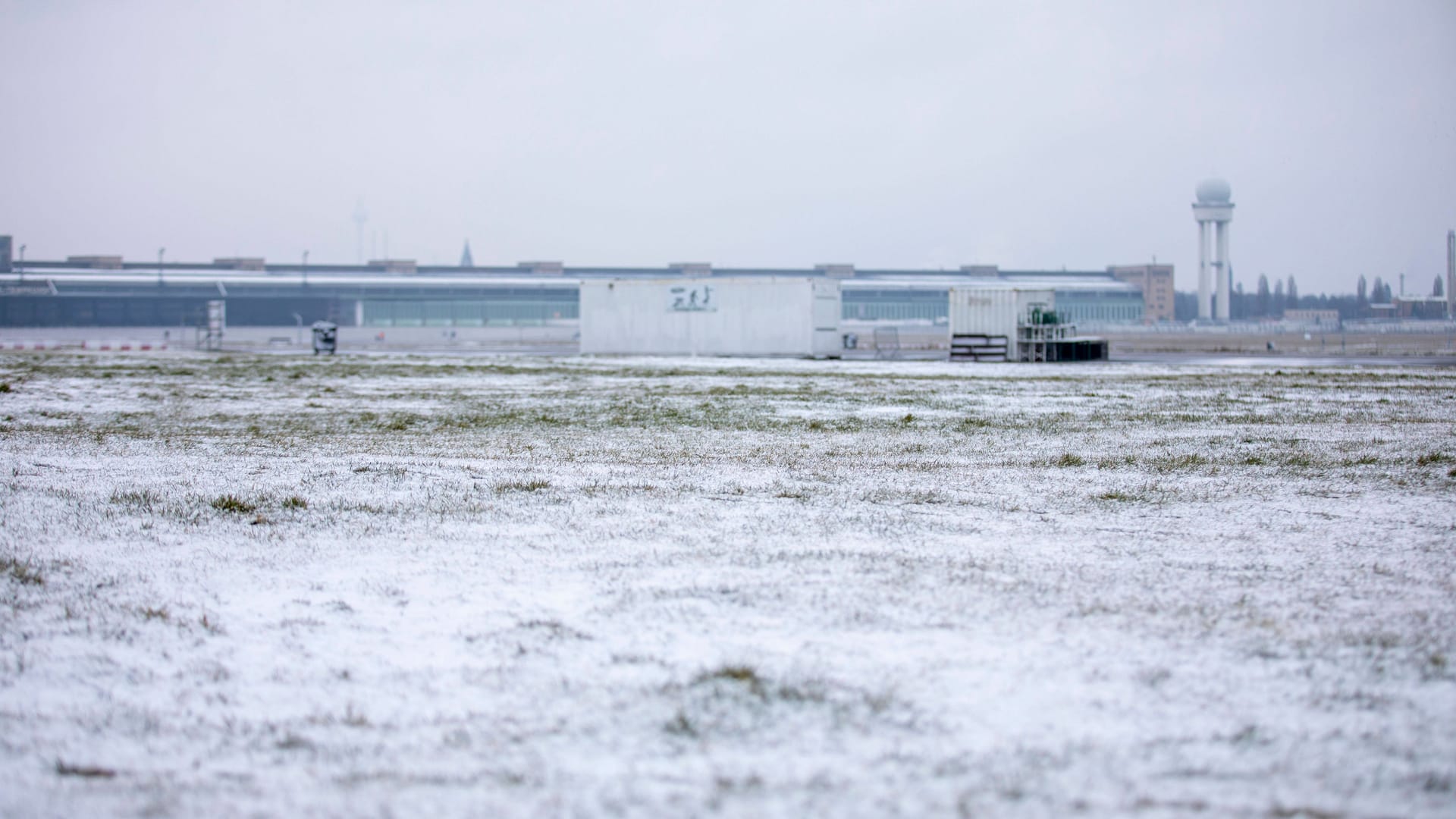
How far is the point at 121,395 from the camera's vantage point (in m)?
18.5

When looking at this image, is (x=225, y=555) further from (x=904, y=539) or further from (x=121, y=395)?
(x=121, y=395)

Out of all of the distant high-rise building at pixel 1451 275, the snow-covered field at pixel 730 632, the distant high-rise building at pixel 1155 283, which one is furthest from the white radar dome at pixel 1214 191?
the snow-covered field at pixel 730 632

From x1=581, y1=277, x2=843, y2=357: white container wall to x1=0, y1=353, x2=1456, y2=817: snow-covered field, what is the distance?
1165 inches

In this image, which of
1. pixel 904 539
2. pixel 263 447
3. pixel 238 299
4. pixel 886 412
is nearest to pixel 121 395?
pixel 263 447

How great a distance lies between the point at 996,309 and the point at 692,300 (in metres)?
11.4

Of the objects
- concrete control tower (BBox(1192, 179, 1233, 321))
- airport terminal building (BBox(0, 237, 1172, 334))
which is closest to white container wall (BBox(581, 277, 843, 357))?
airport terminal building (BBox(0, 237, 1172, 334))

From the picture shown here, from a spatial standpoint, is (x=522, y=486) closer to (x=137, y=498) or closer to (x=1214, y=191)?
(x=137, y=498)

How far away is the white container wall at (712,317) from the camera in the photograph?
39.7m

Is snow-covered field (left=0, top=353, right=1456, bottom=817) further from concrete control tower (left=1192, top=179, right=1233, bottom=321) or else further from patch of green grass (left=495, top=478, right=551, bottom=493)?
concrete control tower (left=1192, top=179, right=1233, bottom=321)

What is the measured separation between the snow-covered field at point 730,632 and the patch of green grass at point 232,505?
5cm

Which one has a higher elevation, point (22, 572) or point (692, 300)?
point (692, 300)

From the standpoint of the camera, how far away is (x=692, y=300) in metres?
41.7

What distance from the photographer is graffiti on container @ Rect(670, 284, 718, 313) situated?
136 feet

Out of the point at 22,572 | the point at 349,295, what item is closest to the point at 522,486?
the point at 22,572
